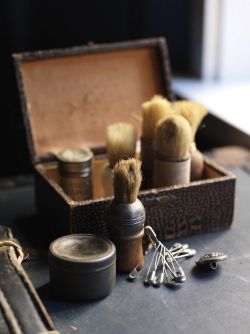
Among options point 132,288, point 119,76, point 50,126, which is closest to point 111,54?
point 119,76

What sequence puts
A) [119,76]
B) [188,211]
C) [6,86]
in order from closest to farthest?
[188,211] < [119,76] < [6,86]

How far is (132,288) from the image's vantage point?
918 millimetres

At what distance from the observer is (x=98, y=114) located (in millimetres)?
1289

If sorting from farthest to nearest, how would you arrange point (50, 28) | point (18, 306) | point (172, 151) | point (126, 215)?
point (50, 28) → point (172, 151) → point (126, 215) → point (18, 306)

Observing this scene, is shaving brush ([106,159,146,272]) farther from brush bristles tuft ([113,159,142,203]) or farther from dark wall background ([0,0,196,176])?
dark wall background ([0,0,196,176])

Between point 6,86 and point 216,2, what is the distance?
1.74ft

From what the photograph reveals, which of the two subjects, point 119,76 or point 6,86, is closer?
point 119,76

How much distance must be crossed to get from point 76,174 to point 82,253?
0.75 feet

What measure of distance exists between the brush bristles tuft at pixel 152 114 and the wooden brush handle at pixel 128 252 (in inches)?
9.1

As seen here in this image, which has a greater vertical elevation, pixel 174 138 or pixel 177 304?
pixel 174 138

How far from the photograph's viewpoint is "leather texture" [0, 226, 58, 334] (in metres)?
0.76

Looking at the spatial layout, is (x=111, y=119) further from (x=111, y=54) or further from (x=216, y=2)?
(x=216, y=2)

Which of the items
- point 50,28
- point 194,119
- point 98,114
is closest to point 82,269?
point 194,119

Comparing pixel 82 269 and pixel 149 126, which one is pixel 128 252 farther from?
pixel 149 126
